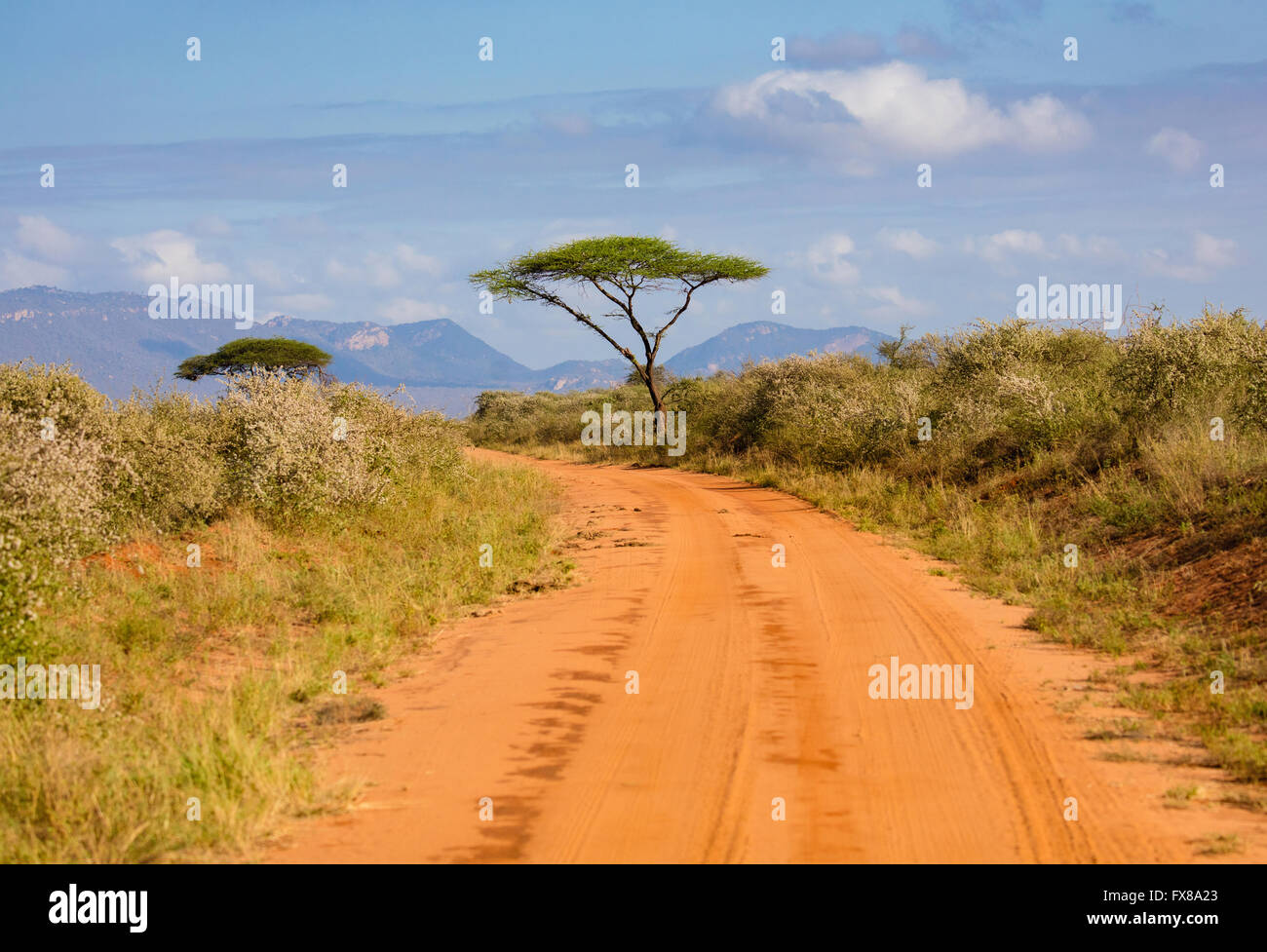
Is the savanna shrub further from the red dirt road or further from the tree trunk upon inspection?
the tree trunk

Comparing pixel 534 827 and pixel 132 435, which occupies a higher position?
pixel 132 435

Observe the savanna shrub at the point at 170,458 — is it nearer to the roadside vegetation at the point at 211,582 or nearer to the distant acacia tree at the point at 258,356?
the roadside vegetation at the point at 211,582

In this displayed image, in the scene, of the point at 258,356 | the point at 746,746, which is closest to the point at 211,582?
the point at 746,746

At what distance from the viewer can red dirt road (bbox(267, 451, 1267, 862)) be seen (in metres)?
4.42

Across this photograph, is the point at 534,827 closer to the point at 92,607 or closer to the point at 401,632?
the point at 401,632

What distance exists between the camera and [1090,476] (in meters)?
13.0

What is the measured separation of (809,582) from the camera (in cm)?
1012

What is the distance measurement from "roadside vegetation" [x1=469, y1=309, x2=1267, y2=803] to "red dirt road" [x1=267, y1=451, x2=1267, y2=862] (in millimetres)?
639

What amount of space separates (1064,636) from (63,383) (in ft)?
36.0

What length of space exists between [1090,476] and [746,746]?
9315 millimetres

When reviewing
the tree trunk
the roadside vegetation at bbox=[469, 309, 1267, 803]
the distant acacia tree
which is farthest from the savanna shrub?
the distant acacia tree
